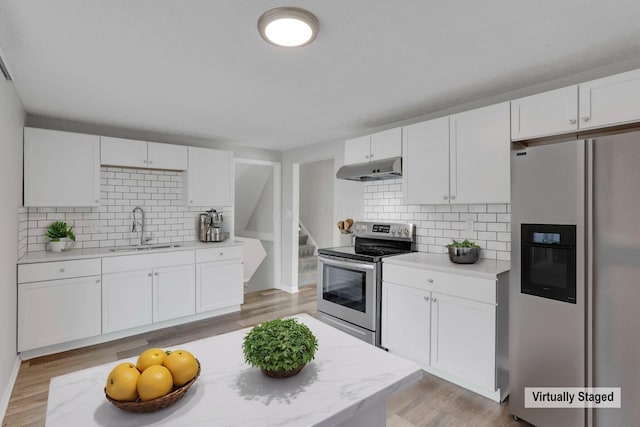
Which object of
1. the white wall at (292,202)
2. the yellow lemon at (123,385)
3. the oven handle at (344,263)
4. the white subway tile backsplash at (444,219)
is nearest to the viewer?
the yellow lemon at (123,385)

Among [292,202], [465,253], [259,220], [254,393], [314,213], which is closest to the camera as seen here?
[254,393]

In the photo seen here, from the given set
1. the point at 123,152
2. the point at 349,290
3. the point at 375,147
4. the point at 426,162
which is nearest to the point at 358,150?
the point at 375,147

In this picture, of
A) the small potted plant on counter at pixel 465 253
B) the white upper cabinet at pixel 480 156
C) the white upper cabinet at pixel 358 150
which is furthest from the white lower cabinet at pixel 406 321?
the white upper cabinet at pixel 358 150

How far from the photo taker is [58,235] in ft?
11.1

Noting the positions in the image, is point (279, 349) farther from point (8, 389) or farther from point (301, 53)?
point (8, 389)

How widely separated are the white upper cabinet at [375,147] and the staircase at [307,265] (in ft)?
9.00

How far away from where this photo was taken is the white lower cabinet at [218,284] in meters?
3.98

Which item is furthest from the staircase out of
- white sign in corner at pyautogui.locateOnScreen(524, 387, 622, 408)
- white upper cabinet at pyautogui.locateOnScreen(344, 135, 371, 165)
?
white sign in corner at pyautogui.locateOnScreen(524, 387, 622, 408)

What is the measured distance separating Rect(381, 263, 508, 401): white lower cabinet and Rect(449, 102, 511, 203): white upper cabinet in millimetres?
681

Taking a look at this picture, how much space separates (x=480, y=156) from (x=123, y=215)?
3804 mm

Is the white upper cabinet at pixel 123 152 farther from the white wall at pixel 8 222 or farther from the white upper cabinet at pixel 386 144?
the white upper cabinet at pixel 386 144

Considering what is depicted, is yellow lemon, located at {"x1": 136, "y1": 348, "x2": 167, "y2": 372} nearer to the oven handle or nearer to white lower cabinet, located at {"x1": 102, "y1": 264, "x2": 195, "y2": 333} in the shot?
the oven handle

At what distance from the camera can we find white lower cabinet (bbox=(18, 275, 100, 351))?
115 inches

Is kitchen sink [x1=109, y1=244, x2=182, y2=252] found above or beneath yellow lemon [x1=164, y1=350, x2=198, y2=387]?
above
